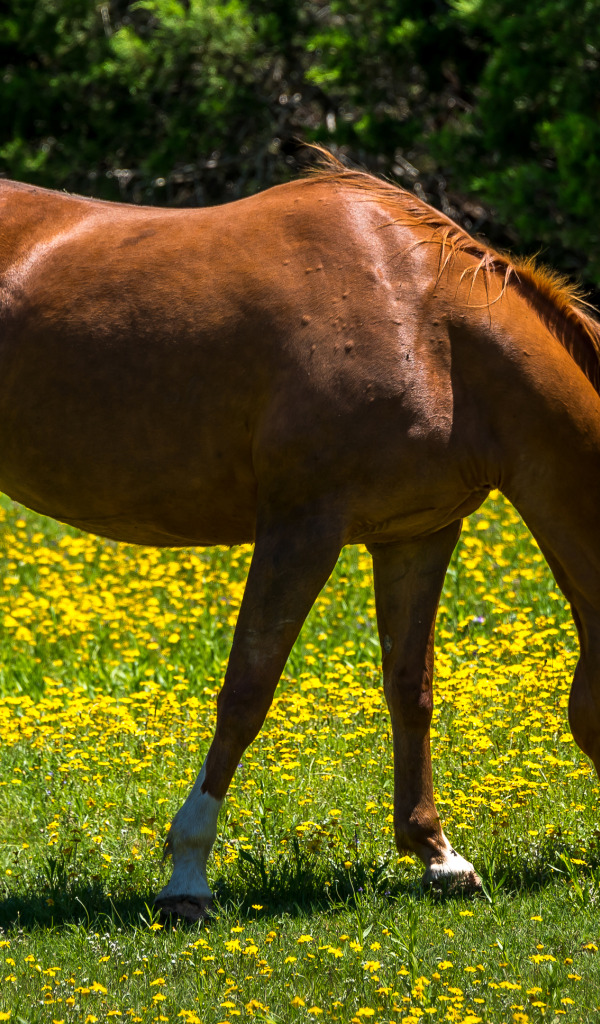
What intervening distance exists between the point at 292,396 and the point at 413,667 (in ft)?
3.69

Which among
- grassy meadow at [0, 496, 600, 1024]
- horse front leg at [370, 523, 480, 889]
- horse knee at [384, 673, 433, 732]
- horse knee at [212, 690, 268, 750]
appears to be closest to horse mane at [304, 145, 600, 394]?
horse front leg at [370, 523, 480, 889]

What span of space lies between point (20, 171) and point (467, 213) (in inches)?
184

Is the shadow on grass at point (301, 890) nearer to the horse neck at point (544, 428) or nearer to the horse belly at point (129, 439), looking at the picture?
the horse neck at point (544, 428)

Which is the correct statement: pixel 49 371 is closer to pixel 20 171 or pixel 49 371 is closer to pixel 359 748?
pixel 359 748

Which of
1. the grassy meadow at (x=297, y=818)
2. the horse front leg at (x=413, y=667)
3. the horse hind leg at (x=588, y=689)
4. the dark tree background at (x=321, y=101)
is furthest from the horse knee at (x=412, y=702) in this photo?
the dark tree background at (x=321, y=101)

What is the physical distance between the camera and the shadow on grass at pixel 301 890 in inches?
153

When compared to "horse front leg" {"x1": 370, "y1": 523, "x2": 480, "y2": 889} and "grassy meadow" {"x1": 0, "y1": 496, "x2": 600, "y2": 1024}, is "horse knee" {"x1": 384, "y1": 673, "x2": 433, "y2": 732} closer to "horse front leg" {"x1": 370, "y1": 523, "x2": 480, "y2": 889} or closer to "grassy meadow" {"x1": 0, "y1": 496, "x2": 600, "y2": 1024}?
"horse front leg" {"x1": 370, "y1": 523, "x2": 480, "y2": 889}

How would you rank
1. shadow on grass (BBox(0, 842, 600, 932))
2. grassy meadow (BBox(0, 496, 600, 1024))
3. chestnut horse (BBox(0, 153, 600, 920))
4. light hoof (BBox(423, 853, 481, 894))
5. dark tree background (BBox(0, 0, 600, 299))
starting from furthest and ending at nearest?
1. dark tree background (BBox(0, 0, 600, 299))
2. light hoof (BBox(423, 853, 481, 894))
3. shadow on grass (BBox(0, 842, 600, 932))
4. chestnut horse (BBox(0, 153, 600, 920))
5. grassy meadow (BBox(0, 496, 600, 1024))

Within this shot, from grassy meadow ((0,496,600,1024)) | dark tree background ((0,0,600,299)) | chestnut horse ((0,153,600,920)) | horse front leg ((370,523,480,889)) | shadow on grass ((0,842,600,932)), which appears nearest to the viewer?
grassy meadow ((0,496,600,1024))

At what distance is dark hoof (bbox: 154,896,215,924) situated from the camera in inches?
148

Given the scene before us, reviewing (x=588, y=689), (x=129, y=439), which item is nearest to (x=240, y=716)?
(x=129, y=439)

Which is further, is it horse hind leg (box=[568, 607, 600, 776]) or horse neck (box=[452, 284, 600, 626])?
horse hind leg (box=[568, 607, 600, 776])

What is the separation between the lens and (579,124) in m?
9.94

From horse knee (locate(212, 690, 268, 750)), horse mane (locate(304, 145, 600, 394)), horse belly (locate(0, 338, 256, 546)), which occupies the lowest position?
horse knee (locate(212, 690, 268, 750))
